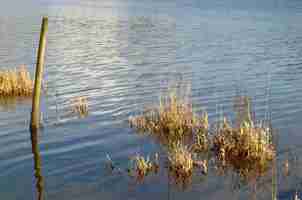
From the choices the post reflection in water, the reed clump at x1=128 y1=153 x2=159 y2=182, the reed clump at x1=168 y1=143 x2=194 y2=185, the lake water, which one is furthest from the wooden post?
the reed clump at x1=168 y1=143 x2=194 y2=185

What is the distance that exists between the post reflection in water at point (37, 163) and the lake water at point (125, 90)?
88mm

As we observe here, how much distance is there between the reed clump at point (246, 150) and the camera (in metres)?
13.3

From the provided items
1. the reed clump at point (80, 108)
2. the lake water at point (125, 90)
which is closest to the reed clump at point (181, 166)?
the lake water at point (125, 90)

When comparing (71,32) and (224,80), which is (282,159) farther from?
(71,32)

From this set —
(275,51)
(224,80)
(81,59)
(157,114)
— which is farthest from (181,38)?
(157,114)

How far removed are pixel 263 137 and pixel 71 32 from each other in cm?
3569

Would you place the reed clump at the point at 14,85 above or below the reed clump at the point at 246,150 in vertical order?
above

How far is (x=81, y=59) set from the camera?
32625mm

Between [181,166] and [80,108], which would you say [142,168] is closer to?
[181,166]

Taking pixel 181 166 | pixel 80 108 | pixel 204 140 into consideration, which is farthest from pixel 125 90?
pixel 181 166

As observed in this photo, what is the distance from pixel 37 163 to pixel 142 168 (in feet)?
9.99

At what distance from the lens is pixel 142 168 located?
1271cm

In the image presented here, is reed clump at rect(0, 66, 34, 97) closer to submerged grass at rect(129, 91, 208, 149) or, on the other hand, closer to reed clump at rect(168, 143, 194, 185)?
submerged grass at rect(129, 91, 208, 149)

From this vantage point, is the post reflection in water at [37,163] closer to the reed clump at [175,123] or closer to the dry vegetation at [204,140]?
the dry vegetation at [204,140]
